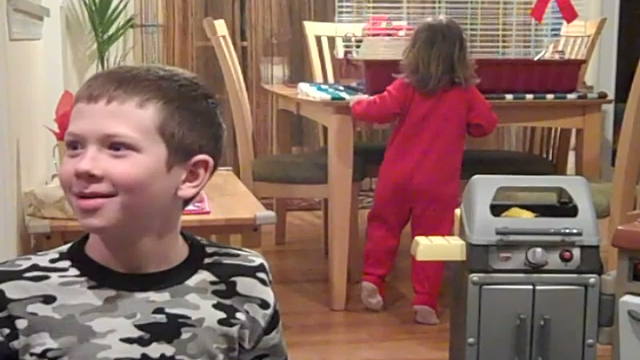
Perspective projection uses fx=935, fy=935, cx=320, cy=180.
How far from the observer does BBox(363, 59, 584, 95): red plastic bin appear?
300 centimetres

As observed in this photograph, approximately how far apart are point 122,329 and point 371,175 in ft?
7.51

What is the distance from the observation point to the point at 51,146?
274cm

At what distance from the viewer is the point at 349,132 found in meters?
2.92

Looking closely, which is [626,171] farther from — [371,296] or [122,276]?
[122,276]

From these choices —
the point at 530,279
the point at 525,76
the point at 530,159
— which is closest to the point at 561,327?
the point at 530,279

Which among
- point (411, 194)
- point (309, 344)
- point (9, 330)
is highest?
point (9, 330)

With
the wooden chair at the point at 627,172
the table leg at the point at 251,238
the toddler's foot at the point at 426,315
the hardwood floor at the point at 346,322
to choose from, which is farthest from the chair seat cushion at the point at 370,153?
the table leg at the point at 251,238

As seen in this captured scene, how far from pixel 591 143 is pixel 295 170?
0.97 meters

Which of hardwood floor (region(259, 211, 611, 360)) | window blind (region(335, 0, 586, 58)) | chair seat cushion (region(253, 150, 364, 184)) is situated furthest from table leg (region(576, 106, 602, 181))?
window blind (region(335, 0, 586, 58))

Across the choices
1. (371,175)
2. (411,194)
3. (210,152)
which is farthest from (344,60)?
(210,152)

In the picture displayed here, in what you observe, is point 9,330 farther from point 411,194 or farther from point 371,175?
point 371,175

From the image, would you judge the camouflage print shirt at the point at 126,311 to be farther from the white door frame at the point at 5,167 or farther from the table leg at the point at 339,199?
the table leg at the point at 339,199

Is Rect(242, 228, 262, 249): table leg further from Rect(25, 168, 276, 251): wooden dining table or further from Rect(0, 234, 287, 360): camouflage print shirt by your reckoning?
Rect(0, 234, 287, 360): camouflage print shirt

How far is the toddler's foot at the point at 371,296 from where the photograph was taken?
300 centimetres
